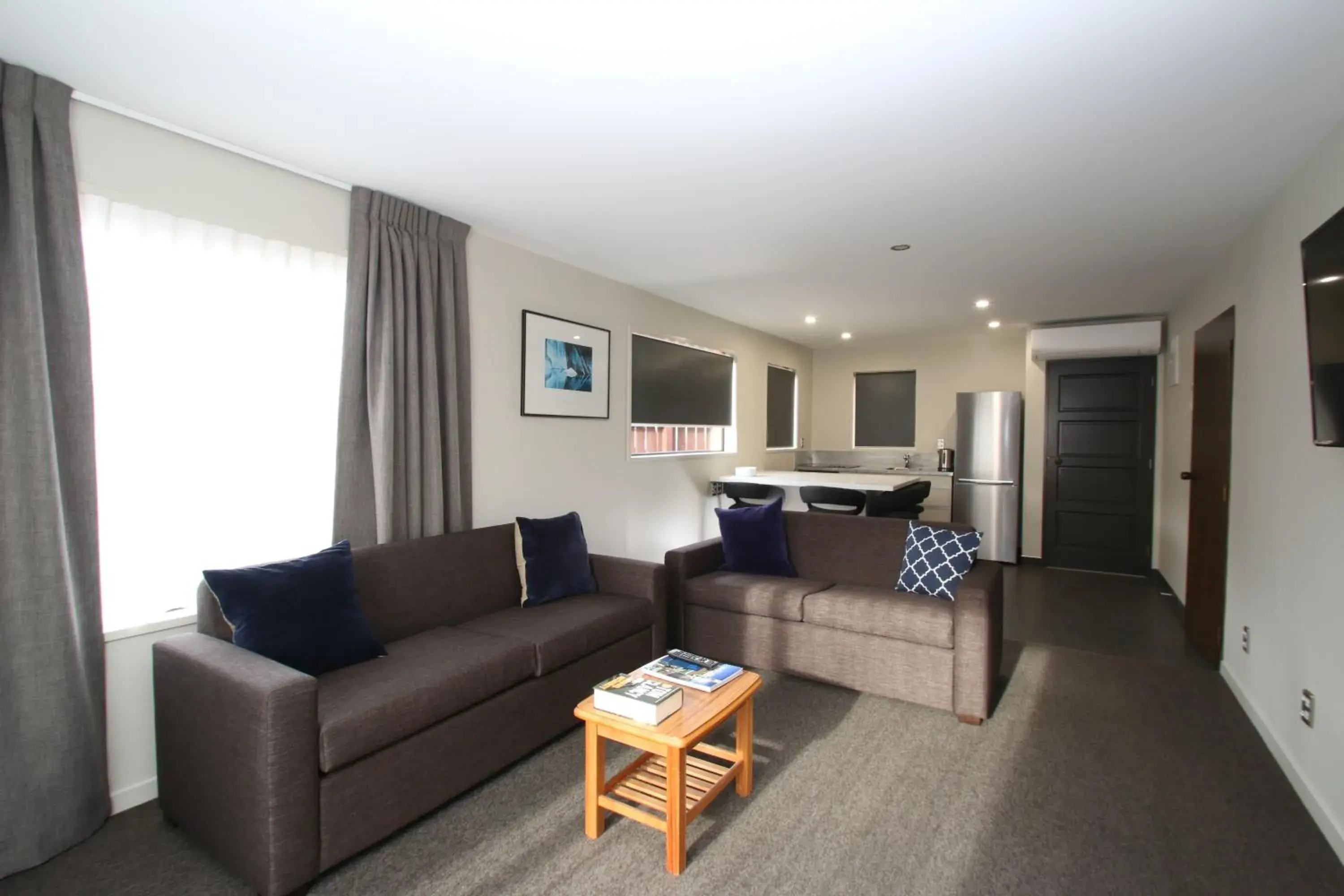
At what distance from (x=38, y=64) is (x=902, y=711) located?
4009 mm

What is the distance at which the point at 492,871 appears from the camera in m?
1.97

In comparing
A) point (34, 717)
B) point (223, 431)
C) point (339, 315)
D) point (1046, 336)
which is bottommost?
point (34, 717)

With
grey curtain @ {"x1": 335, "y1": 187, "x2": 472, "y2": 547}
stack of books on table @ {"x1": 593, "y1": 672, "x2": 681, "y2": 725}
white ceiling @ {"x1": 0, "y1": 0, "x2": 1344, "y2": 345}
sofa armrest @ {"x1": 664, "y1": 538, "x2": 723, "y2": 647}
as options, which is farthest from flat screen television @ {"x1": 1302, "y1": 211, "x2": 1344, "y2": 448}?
grey curtain @ {"x1": 335, "y1": 187, "x2": 472, "y2": 547}

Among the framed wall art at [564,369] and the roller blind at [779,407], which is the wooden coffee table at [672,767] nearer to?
the framed wall art at [564,369]

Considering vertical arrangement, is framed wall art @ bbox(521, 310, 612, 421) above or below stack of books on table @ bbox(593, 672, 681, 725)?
above

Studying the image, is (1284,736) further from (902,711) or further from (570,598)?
(570,598)

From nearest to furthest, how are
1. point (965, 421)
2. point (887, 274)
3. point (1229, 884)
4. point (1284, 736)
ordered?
point (1229, 884)
point (1284, 736)
point (887, 274)
point (965, 421)

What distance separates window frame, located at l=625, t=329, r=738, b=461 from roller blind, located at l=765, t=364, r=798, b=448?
701mm

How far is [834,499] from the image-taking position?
5.25 meters

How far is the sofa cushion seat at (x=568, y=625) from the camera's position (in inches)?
107

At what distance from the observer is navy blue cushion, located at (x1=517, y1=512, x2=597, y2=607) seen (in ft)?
10.8

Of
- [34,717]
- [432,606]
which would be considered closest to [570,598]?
[432,606]

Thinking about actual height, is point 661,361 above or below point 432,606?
above

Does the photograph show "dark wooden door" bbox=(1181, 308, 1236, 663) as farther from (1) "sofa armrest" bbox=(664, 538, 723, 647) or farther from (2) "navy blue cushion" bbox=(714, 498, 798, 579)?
(1) "sofa armrest" bbox=(664, 538, 723, 647)
